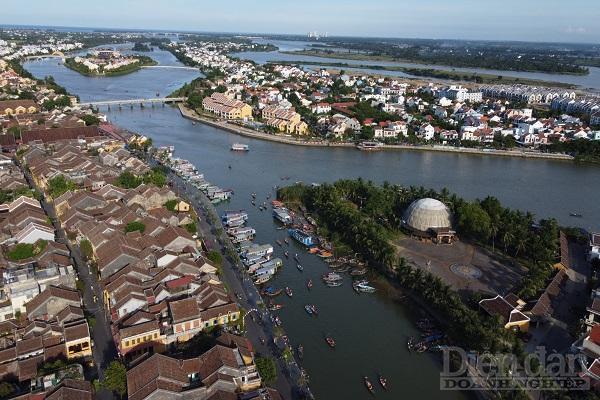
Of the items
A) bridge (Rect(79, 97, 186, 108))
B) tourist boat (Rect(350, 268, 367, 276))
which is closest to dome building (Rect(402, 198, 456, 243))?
tourist boat (Rect(350, 268, 367, 276))

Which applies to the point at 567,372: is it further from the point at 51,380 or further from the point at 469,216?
the point at 51,380

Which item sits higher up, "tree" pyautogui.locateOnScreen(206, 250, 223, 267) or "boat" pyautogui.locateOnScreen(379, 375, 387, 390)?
"tree" pyautogui.locateOnScreen(206, 250, 223, 267)

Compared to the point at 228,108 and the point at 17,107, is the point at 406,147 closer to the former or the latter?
the point at 228,108

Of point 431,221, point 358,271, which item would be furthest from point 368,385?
point 431,221

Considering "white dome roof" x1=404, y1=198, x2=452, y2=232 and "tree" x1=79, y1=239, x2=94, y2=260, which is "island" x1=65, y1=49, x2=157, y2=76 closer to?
"tree" x1=79, y1=239, x2=94, y2=260

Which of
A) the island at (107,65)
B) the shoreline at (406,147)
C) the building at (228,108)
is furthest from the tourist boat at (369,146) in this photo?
the island at (107,65)
